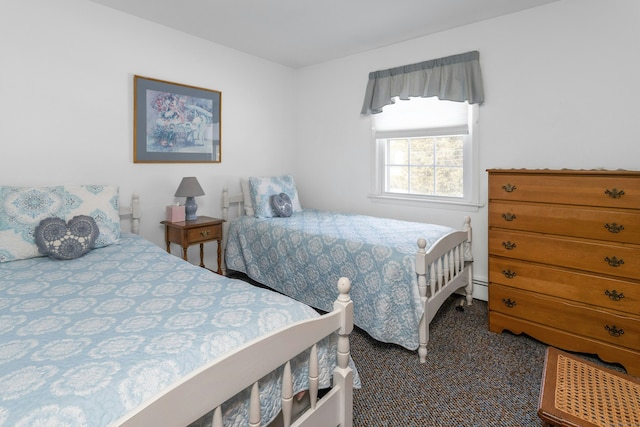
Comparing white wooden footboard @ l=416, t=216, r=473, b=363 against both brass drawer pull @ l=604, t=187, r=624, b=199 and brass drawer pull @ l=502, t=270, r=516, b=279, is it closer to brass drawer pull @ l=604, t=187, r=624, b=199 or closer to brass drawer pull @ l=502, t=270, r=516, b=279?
brass drawer pull @ l=502, t=270, r=516, b=279

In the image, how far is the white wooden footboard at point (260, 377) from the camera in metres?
0.77

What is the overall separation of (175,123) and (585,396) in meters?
3.37

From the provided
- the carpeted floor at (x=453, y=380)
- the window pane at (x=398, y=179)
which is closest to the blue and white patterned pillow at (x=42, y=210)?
the carpeted floor at (x=453, y=380)

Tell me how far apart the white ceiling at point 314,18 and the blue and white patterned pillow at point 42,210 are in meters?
1.53

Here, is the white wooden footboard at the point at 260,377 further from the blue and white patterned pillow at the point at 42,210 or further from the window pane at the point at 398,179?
the window pane at the point at 398,179

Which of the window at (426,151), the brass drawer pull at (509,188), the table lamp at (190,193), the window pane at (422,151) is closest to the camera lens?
the brass drawer pull at (509,188)

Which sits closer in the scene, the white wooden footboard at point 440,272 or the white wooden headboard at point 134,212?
the white wooden footboard at point 440,272

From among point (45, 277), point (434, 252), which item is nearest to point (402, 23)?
A: point (434, 252)

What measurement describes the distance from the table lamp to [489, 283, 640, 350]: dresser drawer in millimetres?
2528

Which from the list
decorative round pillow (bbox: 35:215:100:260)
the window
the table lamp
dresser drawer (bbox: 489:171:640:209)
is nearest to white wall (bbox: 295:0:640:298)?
the window

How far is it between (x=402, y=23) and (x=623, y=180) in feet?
6.75

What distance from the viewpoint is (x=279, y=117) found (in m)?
4.20

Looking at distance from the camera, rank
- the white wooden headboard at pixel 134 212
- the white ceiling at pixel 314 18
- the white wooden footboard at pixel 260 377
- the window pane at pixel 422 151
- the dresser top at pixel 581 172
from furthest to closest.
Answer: the window pane at pixel 422 151
the white wooden headboard at pixel 134 212
the white ceiling at pixel 314 18
the dresser top at pixel 581 172
the white wooden footboard at pixel 260 377

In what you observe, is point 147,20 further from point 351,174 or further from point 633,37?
point 633,37
